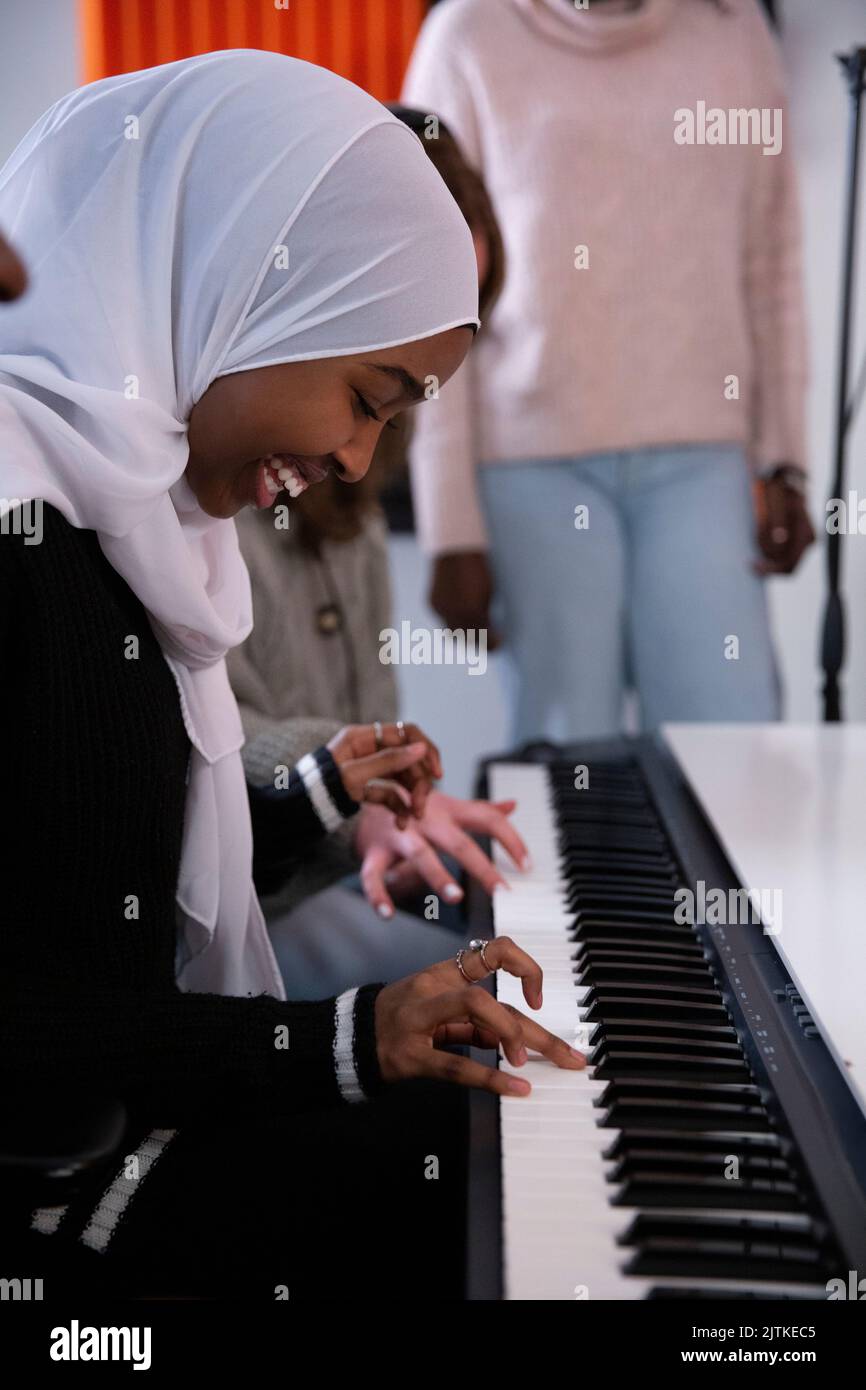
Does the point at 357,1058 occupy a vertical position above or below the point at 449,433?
below

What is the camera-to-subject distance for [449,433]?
2314 mm

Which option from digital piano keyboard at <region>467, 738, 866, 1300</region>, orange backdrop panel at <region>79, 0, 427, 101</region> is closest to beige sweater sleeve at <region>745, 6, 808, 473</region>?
orange backdrop panel at <region>79, 0, 427, 101</region>

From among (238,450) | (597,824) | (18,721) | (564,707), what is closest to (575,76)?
(564,707)

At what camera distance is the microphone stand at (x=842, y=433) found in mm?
2221

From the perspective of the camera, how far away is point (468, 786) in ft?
11.3

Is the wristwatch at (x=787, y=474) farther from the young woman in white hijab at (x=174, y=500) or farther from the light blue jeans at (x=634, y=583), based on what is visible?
the young woman in white hijab at (x=174, y=500)

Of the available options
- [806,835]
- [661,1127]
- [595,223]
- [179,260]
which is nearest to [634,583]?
[595,223]

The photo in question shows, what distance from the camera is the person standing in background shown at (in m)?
2.28

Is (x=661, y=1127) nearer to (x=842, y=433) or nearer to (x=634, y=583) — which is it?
(x=634, y=583)

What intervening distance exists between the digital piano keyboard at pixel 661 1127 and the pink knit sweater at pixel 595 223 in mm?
1210

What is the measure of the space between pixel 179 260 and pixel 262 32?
2.40 m

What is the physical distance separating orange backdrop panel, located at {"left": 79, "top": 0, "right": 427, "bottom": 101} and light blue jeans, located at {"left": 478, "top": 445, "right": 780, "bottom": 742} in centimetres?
127

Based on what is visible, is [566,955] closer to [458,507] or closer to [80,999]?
[80,999]

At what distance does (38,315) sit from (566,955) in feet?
2.05
